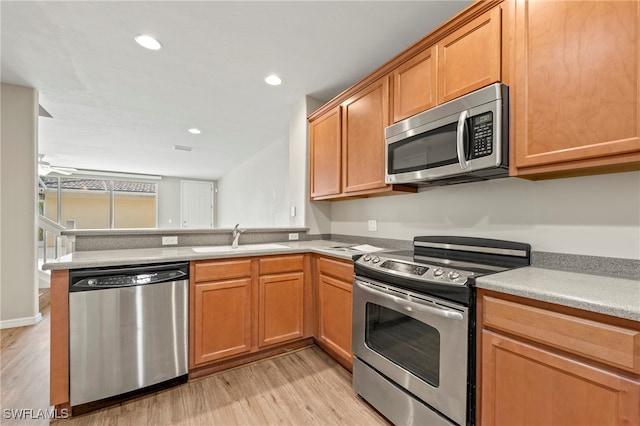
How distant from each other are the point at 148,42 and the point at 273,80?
3.44 ft

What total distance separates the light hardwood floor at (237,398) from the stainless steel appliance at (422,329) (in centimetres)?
23

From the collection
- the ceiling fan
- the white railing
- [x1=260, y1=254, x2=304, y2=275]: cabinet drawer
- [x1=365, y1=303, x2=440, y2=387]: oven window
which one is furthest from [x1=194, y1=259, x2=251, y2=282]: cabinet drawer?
the ceiling fan

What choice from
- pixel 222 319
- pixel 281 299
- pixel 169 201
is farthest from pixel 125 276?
pixel 169 201

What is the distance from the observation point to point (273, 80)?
2764 mm

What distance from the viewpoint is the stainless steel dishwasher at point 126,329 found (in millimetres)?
1650

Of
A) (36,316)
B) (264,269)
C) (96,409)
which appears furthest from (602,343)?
(36,316)

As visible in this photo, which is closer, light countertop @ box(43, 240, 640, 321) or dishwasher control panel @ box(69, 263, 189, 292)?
light countertop @ box(43, 240, 640, 321)

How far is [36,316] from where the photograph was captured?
3041 millimetres

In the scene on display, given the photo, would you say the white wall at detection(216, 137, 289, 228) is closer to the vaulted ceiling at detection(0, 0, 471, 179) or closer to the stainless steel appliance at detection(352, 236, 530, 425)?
the vaulted ceiling at detection(0, 0, 471, 179)

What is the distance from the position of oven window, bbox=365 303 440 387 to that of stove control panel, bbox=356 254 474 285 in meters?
0.24

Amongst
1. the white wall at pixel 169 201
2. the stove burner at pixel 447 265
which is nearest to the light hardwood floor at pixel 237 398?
the stove burner at pixel 447 265

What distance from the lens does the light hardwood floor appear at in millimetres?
1648

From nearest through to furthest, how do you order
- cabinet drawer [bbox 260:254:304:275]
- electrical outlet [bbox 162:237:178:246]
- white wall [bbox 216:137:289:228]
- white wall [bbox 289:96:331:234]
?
cabinet drawer [bbox 260:254:304:275], electrical outlet [bbox 162:237:178:246], white wall [bbox 289:96:331:234], white wall [bbox 216:137:289:228]

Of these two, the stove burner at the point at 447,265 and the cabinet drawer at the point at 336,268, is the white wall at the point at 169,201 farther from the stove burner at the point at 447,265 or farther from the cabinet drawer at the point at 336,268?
the stove burner at the point at 447,265
